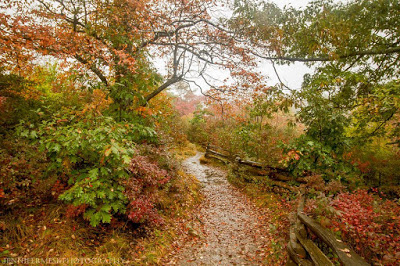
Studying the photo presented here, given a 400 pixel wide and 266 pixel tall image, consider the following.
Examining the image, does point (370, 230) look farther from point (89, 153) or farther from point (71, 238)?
point (71, 238)

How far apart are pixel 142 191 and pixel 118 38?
14.0 ft

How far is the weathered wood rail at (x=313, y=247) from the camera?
233 centimetres

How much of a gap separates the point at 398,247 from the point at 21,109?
25.4ft

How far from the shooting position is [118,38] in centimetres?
562

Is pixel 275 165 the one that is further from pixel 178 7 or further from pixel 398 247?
pixel 178 7

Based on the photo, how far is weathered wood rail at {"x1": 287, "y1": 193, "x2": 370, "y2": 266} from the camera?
7.66 ft

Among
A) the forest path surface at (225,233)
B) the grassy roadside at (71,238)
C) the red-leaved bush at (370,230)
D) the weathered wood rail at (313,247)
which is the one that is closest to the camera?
the weathered wood rail at (313,247)

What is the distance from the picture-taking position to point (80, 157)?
4031 mm

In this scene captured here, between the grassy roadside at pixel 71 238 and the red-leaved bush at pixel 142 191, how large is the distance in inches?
12.8

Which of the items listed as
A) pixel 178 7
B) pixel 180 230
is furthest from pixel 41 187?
pixel 178 7

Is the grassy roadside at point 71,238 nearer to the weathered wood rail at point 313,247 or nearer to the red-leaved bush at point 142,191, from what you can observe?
the red-leaved bush at point 142,191

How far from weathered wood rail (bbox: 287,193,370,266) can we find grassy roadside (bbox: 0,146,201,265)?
2.67 metres

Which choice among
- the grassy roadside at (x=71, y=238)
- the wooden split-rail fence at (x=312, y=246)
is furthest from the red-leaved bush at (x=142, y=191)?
the wooden split-rail fence at (x=312, y=246)

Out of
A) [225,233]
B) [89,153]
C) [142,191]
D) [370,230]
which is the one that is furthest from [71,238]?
[370,230]
